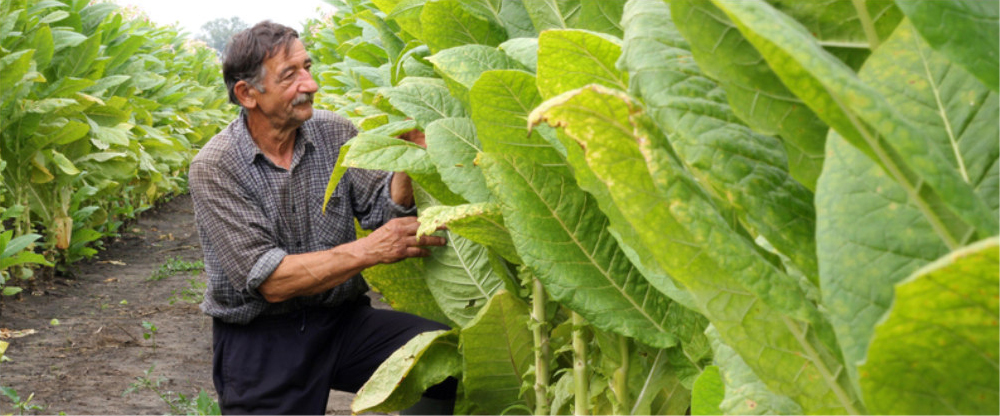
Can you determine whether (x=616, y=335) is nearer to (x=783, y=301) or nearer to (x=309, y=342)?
(x=783, y=301)

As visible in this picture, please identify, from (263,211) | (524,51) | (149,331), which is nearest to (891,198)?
(524,51)

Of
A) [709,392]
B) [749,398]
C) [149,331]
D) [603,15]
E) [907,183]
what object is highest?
[907,183]

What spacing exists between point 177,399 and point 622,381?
10.8 feet

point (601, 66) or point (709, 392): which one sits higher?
point (601, 66)

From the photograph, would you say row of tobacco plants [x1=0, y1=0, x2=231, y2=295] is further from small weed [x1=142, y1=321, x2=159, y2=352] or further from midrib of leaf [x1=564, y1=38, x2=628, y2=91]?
midrib of leaf [x1=564, y1=38, x2=628, y2=91]

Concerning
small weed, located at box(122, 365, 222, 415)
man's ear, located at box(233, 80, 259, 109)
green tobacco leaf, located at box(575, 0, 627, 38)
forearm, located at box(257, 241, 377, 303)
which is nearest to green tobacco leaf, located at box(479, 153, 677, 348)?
green tobacco leaf, located at box(575, 0, 627, 38)

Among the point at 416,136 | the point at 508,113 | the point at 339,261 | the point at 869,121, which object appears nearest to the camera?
the point at 869,121

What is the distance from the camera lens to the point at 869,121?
0.60 metres

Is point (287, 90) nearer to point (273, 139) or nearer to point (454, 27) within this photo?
point (273, 139)

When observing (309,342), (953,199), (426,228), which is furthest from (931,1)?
(309,342)

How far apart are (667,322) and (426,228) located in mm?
→ 480

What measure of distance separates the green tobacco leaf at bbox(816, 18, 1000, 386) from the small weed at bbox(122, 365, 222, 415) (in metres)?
→ 3.70

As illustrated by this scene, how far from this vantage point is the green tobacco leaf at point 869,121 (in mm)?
606

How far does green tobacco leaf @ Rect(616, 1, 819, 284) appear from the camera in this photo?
836mm
